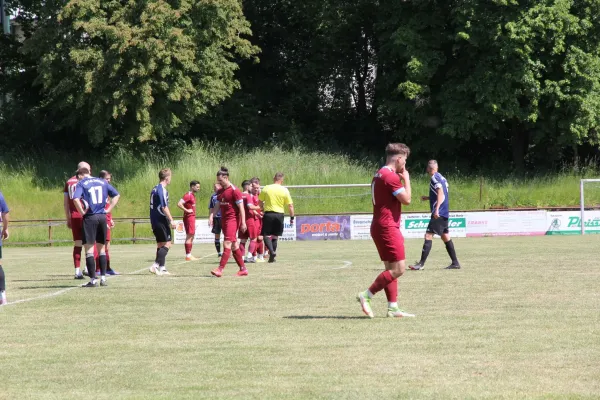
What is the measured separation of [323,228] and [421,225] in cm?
376

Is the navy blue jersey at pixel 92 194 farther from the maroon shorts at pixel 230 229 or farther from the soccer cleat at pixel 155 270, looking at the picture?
the soccer cleat at pixel 155 270

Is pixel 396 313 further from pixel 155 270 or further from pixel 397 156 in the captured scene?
pixel 155 270

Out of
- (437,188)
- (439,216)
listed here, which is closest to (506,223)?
(439,216)

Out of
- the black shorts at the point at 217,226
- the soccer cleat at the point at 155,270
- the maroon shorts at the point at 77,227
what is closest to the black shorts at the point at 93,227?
the maroon shorts at the point at 77,227

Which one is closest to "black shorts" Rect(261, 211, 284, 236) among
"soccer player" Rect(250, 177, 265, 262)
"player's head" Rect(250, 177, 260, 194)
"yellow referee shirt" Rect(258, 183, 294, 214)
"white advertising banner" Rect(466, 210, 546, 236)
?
"yellow referee shirt" Rect(258, 183, 294, 214)

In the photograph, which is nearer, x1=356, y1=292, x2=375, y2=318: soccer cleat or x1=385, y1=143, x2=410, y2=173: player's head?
x1=385, y1=143, x2=410, y2=173: player's head

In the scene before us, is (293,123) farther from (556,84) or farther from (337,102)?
(556,84)

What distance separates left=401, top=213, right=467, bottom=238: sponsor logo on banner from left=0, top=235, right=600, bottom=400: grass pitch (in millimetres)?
21178

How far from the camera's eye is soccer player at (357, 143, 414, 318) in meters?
10.5

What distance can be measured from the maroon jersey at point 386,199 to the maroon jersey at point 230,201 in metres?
6.40

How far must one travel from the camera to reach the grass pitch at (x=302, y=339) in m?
6.98

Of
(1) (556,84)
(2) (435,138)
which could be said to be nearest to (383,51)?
(2) (435,138)

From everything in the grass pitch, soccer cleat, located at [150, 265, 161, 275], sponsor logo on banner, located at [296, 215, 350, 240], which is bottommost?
sponsor logo on banner, located at [296, 215, 350, 240]

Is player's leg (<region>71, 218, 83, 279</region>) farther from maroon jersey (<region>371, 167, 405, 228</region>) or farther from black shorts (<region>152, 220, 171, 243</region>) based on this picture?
maroon jersey (<region>371, 167, 405, 228</region>)
